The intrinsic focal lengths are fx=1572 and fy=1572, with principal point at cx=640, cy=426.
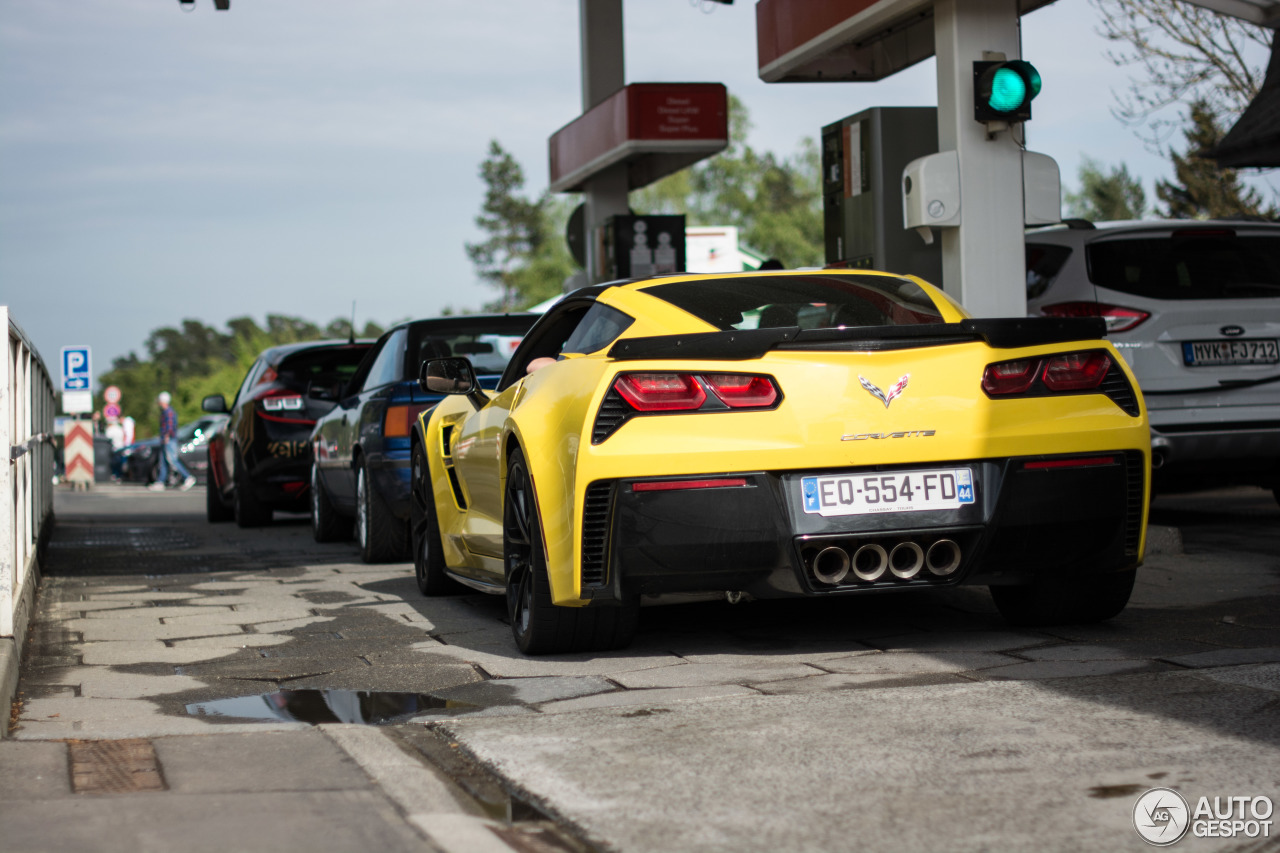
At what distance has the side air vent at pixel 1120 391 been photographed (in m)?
5.18

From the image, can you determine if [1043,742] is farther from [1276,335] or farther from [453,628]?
[1276,335]

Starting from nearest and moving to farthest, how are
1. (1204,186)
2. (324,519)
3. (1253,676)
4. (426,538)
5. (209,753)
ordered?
(209,753), (1253,676), (426,538), (324,519), (1204,186)

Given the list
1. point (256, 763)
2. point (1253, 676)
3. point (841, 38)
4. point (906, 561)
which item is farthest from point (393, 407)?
point (1253, 676)

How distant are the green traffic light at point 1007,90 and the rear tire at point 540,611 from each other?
4.16m

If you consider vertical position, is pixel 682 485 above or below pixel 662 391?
below

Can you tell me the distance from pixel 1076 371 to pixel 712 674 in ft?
5.09

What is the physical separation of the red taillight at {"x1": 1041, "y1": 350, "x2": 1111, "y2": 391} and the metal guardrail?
3.46 metres

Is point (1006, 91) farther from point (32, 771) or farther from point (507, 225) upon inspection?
point (507, 225)

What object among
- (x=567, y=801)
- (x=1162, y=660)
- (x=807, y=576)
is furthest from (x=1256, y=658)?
(x=567, y=801)

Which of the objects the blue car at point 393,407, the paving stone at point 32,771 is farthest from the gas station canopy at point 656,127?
the paving stone at point 32,771

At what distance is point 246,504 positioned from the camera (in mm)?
13742

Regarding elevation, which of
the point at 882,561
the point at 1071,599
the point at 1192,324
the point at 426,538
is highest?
the point at 1192,324

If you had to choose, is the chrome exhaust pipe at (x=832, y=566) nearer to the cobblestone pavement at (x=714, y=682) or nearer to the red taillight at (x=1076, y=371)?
the cobblestone pavement at (x=714, y=682)

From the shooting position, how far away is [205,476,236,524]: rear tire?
15.1 m
